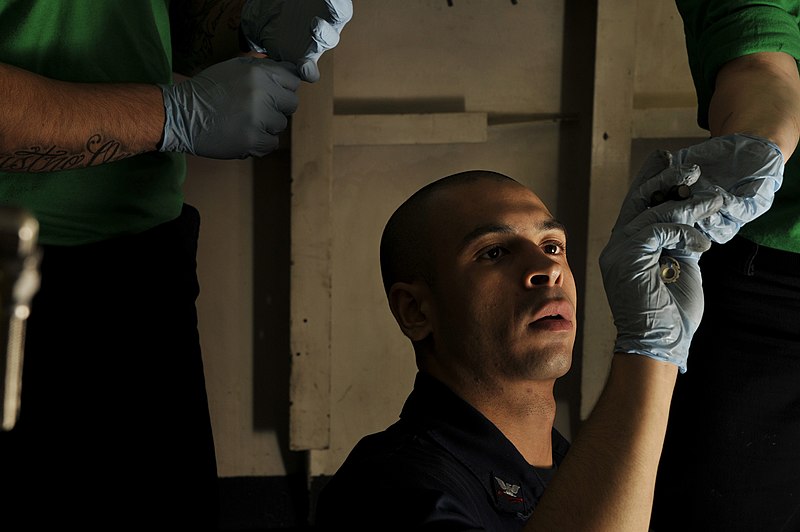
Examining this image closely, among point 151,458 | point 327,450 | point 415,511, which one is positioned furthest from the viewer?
point 327,450

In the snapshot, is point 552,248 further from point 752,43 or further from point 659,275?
point 752,43

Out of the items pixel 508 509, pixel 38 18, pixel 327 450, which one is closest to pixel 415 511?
pixel 508 509

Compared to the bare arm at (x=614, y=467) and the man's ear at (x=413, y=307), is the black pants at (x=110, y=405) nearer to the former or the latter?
the man's ear at (x=413, y=307)

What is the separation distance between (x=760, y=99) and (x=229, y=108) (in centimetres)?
92

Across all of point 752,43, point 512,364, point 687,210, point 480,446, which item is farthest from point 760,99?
point 480,446

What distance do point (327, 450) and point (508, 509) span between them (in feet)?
4.81

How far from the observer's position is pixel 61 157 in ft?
5.22

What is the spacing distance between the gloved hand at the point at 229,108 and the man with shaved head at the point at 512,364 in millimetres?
356

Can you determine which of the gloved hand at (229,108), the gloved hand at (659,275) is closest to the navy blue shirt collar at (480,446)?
the gloved hand at (659,275)

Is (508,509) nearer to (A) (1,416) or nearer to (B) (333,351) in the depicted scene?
(A) (1,416)

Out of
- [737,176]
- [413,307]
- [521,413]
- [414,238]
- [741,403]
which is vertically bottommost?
[741,403]

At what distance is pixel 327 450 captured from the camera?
2.71 metres

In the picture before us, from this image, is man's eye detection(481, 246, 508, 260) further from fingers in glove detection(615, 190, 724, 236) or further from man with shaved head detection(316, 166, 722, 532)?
fingers in glove detection(615, 190, 724, 236)

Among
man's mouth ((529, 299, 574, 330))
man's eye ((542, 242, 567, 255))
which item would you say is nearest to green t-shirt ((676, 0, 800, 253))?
man's eye ((542, 242, 567, 255))
